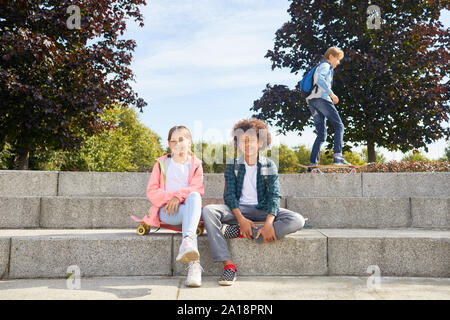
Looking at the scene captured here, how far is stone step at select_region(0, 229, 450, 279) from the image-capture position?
313 centimetres

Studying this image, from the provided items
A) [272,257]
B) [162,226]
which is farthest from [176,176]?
[272,257]

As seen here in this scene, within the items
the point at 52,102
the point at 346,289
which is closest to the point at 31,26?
the point at 52,102

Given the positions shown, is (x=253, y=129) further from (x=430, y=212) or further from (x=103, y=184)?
(x=103, y=184)

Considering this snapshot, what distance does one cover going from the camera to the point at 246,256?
3189 millimetres

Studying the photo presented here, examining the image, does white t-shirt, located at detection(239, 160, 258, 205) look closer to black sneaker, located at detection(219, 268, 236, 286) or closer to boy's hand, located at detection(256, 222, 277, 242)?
boy's hand, located at detection(256, 222, 277, 242)

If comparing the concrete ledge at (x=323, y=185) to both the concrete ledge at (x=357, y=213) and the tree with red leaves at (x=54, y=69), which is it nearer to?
the concrete ledge at (x=357, y=213)

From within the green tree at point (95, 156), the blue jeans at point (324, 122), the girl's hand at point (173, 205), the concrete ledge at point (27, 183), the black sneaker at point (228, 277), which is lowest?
the black sneaker at point (228, 277)

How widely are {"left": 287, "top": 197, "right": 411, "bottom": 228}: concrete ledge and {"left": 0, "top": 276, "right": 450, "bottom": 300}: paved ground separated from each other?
4.42ft

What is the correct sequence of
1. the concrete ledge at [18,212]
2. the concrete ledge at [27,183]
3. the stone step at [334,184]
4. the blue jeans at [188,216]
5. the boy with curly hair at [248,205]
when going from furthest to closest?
the stone step at [334,184] → the concrete ledge at [27,183] → the concrete ledge at [18,212] → the boy with curly hair at [248,205] → the blue jeans at [188,216]

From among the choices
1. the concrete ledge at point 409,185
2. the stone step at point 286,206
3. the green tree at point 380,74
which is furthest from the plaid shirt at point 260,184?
the green tree at point 380,74

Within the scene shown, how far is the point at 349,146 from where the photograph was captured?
500 inches

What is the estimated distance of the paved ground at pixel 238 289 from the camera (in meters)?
2.52

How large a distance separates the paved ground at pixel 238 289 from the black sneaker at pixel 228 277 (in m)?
0.05

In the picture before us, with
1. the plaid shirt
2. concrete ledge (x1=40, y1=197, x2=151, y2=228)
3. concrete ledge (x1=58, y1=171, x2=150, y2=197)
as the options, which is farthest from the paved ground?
concrete ledge (x1=58, y1=171, x2=150, y2=197)
